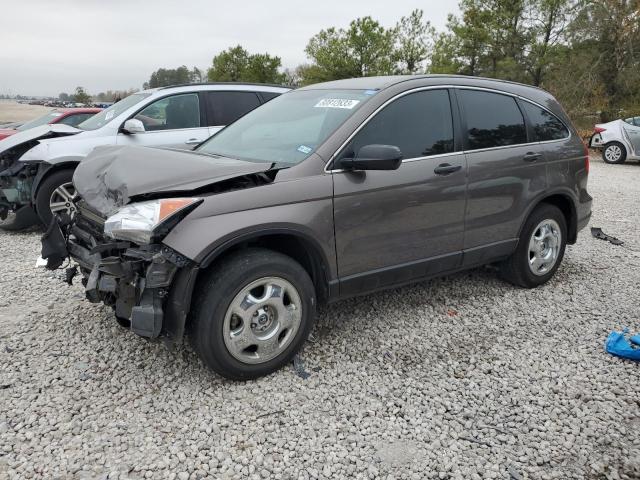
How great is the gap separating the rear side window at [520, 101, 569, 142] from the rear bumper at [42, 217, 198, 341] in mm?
3335

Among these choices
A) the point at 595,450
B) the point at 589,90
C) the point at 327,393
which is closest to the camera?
the point at 595,450

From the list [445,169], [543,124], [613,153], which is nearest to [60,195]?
[445,169]

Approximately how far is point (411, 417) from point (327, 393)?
518mm

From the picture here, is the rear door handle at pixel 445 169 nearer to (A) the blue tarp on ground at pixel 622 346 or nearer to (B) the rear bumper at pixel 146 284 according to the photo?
(A) the blue tarp on ground at pixel 622 346

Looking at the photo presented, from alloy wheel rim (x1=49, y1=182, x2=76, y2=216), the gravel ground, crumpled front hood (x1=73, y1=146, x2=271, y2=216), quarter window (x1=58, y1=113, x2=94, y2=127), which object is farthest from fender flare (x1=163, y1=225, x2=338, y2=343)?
quarter window (x1=58, y1=113, x2=94, y2=127)

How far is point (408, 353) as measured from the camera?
350 cm

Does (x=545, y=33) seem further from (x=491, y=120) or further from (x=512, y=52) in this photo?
(x=491, y=120)

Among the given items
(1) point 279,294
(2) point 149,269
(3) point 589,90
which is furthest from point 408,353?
(3) point 589,90

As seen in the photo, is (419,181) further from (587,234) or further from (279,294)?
(587,234)

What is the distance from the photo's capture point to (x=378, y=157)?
307cm

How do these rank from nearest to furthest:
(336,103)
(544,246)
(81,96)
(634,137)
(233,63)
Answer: (336,103)
(544,246)
(634,137)
(233,63)
(81,96)

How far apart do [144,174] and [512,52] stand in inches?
1299

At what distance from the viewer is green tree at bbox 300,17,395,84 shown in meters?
38.3

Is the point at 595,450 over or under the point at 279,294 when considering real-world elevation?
under
